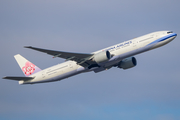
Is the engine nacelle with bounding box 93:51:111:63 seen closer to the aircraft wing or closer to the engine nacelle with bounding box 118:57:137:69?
the aircraft wing

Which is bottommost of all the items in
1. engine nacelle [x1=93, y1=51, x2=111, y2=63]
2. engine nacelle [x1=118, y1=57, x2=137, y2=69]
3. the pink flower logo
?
engine nacelle [x1=93, y1=51, x2=111, y2=63]

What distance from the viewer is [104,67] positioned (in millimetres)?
53656

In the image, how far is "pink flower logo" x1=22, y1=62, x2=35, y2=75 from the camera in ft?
196

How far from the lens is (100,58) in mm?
49469

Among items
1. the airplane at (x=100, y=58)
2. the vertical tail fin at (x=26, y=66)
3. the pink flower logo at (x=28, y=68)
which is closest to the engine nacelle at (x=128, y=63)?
the airplane at (x=100, y=58)

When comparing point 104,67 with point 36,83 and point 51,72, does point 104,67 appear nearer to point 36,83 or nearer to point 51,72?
point 51,72

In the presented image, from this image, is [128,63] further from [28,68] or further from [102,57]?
[28,68]

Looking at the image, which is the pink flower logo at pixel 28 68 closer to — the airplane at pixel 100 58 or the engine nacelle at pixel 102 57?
the airplane at pixel 100 58

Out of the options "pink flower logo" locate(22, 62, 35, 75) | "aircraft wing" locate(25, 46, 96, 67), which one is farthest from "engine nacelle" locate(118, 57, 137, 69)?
"pink flower logo" locate(22, 62, 35, 75)

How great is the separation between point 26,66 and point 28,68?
957mm

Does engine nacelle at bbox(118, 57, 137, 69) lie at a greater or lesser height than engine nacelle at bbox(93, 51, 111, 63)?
greater

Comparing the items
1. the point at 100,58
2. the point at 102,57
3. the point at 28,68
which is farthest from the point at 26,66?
the point at 102,57

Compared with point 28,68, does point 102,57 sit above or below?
below

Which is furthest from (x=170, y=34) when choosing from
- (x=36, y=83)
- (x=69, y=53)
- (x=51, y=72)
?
(x=36, y=83)
